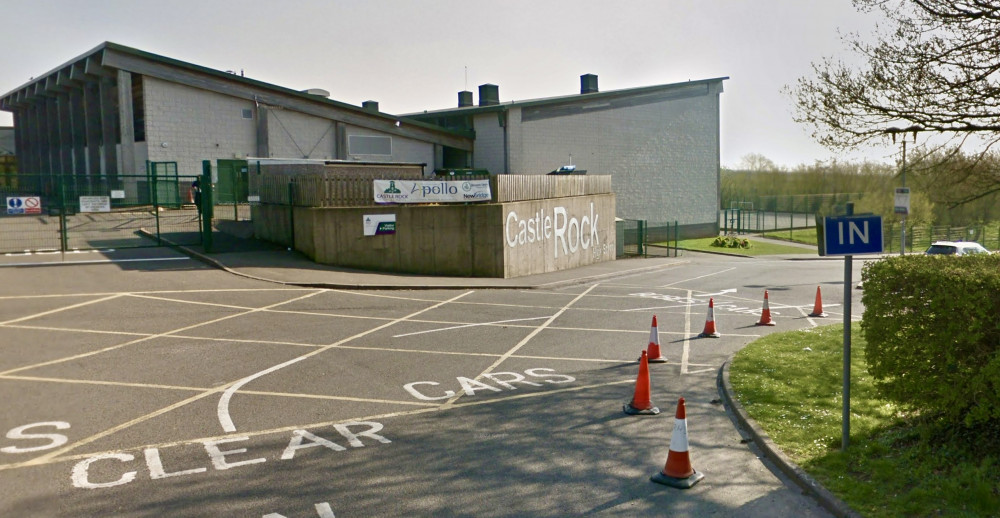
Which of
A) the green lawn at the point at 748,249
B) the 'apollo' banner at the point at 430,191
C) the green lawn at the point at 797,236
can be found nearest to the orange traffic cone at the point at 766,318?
the 'apollo' banner at the point at 430,191

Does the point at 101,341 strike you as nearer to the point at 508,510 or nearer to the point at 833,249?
Result: the point at 508,510

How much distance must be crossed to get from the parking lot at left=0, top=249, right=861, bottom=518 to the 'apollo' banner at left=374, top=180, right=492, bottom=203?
5.63m

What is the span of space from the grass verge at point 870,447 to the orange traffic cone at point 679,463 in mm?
1071

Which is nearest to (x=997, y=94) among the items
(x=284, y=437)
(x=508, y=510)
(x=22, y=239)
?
(x=508, y=510)

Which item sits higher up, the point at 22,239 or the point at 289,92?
the point at 289,92

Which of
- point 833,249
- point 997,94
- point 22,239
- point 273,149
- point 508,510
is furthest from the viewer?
point 273,149

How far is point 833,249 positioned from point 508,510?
380 centimetres

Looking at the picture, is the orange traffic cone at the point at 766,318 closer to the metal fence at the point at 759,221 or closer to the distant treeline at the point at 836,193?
the distant treeline at the point at 836,193

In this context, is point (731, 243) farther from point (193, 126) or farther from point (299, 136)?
point (193, 126)

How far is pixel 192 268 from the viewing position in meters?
20.8

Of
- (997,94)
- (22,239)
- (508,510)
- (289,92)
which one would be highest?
(289,92)

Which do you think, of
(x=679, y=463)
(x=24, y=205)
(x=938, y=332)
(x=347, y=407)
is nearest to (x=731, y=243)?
(x=24, y=205)

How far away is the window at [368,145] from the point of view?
37.6 m

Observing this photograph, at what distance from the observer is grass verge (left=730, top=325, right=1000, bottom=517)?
5996mm
